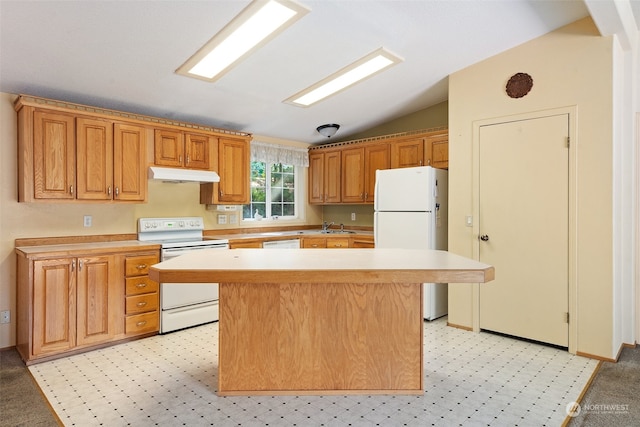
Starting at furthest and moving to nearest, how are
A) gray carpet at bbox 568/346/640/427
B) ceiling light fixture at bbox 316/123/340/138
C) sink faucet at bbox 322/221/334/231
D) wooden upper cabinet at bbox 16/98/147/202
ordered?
sink faucet at bbox 322/221/334/231 → ceiling light fixture at bbox 316/123/340/138 → wooden upper cabinet at bbox 16/98/147/202 → gray carpet at bbox 568/346/640/427

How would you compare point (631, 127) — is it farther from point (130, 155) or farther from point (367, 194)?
point (130, 155)

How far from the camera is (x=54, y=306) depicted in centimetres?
300

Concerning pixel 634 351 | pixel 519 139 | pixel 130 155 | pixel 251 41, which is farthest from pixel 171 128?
pixel 634 351

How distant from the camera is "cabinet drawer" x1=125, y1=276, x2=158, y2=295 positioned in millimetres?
3399

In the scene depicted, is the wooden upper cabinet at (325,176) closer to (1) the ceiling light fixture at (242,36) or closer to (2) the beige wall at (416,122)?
(2) the beige wall at (416,122)

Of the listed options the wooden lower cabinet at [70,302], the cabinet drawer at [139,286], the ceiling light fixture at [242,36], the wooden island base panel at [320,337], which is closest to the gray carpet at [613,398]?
the wooden island base panel at [320,337]

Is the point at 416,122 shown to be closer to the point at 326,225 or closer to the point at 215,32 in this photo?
the point at 326,225

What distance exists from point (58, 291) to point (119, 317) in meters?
Result: 0.54

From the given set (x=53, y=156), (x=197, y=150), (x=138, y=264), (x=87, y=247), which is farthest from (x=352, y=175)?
(x=53, y=156)

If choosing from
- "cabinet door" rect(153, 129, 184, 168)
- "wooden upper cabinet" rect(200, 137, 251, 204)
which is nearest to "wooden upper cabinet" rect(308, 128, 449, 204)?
"wooden upper cabinet" rect(200, 137, 251, 204)

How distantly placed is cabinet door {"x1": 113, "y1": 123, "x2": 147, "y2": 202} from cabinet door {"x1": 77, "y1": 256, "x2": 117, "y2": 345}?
0.67 m

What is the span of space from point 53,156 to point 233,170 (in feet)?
5.75

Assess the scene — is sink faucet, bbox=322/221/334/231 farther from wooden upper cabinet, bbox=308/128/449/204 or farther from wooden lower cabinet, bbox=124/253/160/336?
wooden lower cabinet, bbox=124/253/160/336
